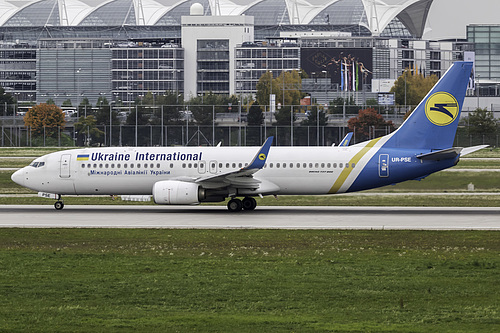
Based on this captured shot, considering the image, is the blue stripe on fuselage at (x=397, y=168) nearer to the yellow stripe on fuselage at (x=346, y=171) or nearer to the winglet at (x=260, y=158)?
the yellow stripe on fuselage at (x=346, y=171)

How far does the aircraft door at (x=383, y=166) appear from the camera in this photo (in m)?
43.2

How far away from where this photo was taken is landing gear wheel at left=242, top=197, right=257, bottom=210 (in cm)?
4434

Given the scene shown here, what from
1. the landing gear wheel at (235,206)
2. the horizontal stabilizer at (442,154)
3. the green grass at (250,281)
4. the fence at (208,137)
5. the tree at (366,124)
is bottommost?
the green grass at (250,281)

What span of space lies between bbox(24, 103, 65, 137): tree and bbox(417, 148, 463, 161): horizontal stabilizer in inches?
3474

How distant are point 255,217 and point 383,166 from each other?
6.92 metres

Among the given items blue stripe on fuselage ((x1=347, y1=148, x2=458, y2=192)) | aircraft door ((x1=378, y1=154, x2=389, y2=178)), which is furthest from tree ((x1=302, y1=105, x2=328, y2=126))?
aircraft door ((x1=378, y1=154, x2=389, y2=178))

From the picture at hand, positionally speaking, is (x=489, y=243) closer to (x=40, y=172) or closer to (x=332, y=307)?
(x=332, y=307)

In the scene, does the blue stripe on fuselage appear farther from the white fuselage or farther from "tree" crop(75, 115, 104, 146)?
"tree" crop(75, 115, 104, 146)

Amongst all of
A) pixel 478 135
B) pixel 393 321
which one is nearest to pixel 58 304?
pixel 393 321

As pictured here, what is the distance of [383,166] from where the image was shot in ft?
142

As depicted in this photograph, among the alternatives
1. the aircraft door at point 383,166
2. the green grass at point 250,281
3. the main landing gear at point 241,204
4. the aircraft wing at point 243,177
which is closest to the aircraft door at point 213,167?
the aircraft wing at point 243,177

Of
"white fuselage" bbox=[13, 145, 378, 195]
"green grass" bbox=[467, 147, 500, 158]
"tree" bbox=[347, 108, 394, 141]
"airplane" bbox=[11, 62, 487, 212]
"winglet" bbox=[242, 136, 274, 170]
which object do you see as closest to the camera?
"winglet" bbox=[242, 136, 274, 170]

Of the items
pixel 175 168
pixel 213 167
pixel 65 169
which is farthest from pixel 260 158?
pixel 65 169

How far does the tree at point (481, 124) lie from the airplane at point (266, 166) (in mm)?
69077
